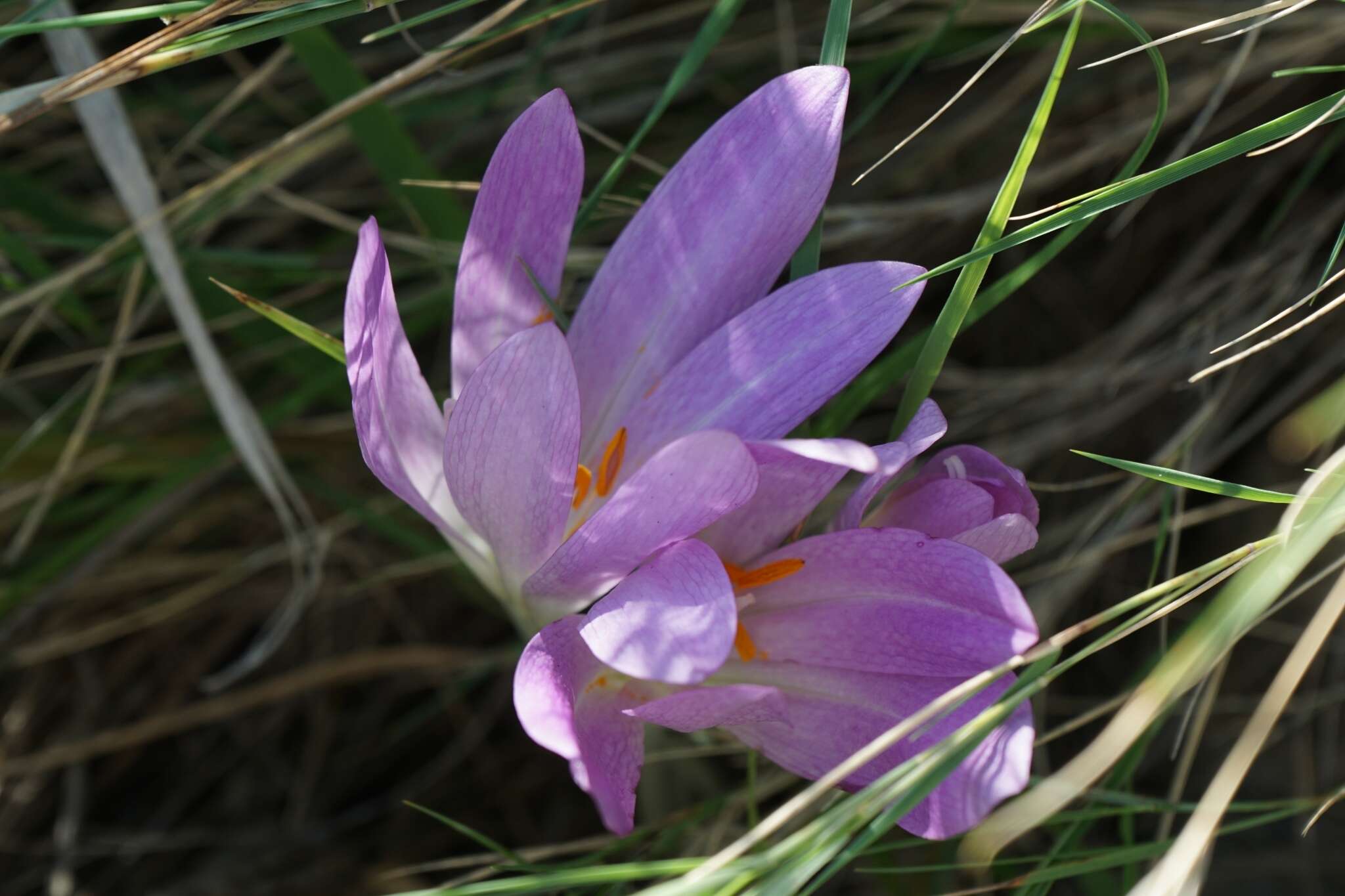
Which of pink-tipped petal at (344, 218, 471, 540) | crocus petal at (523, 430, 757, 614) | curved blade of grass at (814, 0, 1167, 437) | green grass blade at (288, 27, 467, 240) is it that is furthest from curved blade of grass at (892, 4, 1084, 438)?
green grass blade at (288, 27, 467, 240)

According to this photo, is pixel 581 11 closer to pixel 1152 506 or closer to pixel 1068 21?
pixel 1068 21

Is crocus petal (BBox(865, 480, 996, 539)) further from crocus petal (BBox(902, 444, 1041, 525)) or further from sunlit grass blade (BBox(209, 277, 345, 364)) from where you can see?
sunlit grass blade (BBox(209, 277, 345, 364))

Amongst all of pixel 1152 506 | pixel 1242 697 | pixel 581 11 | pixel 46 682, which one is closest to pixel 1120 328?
pixel 1152 506

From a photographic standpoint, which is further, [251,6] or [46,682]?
[46,682]

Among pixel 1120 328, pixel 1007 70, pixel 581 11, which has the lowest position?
pixel 1120 328

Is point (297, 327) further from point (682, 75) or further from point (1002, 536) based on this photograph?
point (1002, 536)

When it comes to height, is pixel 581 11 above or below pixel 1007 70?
above
